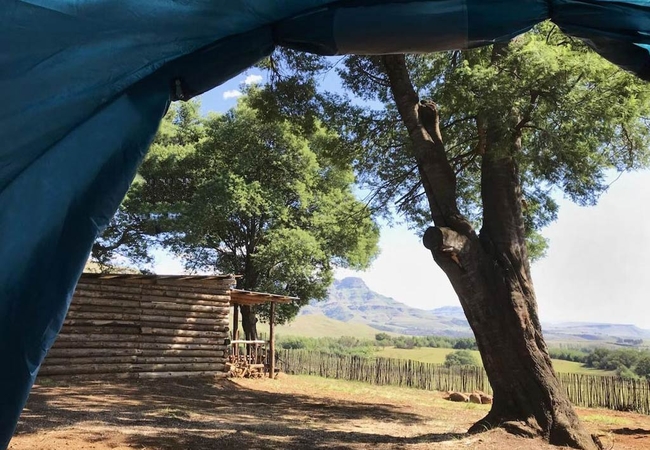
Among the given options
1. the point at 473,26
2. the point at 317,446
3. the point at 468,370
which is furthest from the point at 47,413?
the point at 468,370

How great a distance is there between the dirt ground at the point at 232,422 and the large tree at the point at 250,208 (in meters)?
7.41

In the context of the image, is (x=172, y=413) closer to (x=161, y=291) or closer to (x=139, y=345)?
(x=139, y=345)

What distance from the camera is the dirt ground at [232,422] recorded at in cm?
636

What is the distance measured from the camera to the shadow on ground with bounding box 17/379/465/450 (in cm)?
673

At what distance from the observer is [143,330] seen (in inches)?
574

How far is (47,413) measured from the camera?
26.1 feet

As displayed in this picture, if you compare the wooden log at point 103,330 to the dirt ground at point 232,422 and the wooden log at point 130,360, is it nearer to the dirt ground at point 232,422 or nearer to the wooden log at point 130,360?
the wooden log at point 130,360

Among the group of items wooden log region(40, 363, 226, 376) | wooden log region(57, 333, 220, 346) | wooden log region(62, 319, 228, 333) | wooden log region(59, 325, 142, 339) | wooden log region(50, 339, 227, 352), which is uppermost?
wooden log region(62, 319, 228, 333)

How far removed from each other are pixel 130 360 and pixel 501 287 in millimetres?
10654

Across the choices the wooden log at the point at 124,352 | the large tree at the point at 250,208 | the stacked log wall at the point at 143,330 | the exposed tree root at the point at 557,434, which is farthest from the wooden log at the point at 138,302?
the exposed tree root at the point at 557,434

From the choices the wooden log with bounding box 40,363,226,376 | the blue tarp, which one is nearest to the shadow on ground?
the wooden log with bounding box 40,363,226,376

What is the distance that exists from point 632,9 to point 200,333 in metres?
14.9

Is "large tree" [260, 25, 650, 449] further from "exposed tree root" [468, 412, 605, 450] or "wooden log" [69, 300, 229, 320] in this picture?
"wooden log" [69, 300, 229, 320]

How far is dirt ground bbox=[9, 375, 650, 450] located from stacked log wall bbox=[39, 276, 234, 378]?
27.9 inches
